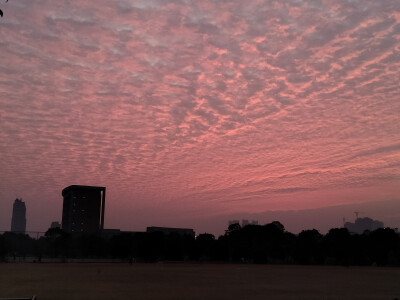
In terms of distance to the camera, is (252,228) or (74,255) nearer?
(74,255)

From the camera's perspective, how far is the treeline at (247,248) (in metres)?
141

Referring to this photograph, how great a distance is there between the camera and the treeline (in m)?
141

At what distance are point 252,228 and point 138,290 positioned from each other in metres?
141

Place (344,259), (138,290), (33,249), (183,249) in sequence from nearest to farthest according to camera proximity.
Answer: (138,290) → (344,259) → (183,249) → (33,249)

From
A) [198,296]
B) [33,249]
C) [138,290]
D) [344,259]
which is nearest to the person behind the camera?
[198,296]

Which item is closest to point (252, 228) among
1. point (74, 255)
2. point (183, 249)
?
point (183, 249)

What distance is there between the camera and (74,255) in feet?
525

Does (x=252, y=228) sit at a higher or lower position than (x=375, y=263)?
higher

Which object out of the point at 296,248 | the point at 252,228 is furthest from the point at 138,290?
the point at 252,228

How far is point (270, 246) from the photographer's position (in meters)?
158

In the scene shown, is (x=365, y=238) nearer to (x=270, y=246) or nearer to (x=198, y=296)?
(x=270, y=246)

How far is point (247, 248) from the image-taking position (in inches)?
6186

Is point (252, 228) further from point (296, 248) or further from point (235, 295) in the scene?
point (235, 295)

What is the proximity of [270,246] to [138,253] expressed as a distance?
150 ft
